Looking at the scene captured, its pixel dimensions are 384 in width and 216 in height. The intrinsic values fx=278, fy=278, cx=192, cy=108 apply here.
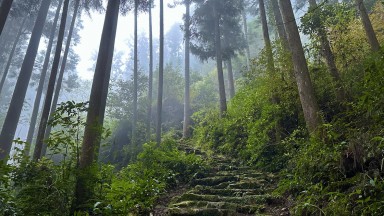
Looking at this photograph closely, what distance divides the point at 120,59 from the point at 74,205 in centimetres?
6253

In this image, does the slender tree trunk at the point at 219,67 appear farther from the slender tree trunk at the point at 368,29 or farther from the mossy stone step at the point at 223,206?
the mossy stone step at the point at 223,206

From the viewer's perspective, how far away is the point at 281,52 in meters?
8.27

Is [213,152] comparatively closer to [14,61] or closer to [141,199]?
[141,199]

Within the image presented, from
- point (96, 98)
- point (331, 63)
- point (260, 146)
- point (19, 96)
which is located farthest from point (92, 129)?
point (19, 96)

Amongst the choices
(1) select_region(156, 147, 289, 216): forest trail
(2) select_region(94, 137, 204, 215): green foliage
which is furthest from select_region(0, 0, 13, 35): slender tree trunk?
(1) select_region(156, 147, 289, 216): forest trail

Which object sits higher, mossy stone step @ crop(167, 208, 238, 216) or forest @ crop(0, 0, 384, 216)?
forest @ crop(0, 0, 384, 216)

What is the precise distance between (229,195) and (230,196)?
130mm

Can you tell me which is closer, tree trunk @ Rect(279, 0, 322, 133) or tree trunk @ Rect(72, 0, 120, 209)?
tree trunk @ Rect(72, 0, 120, 209)

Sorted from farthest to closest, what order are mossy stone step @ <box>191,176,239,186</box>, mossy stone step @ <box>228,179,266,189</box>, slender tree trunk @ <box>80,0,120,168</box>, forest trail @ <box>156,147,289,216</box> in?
mossy stone step @ <box>191,176,239,186</box> → mossy stone step @ <box>228,179,266,189</box> → slender tree trunk @ <box>80,0,120,168</box> → forest trail @ <box>156,147,289,216</box>

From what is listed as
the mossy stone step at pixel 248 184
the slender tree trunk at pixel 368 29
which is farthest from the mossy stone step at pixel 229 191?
the slender tree trunk at pixel 368 29

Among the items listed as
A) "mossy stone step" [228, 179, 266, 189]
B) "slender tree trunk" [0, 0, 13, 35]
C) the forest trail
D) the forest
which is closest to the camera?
the forest

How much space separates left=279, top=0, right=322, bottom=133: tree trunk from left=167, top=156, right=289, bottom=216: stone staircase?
173 cm

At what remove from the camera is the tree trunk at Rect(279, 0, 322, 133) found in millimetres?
6047

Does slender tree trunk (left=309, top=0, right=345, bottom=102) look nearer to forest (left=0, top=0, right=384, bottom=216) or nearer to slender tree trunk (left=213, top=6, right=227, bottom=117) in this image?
forest (left=0, top=0, right=384, bottom=216)
